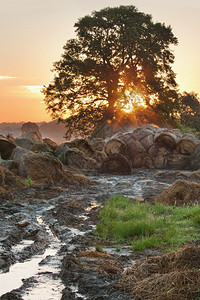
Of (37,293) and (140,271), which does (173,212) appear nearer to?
(140,271)

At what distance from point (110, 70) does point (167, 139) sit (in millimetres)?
14203

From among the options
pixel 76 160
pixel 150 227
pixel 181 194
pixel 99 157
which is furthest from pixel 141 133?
pixel 150 227

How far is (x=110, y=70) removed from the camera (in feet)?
119

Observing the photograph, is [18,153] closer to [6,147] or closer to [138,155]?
[6,147]

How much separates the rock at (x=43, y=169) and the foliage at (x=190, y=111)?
3516 cm

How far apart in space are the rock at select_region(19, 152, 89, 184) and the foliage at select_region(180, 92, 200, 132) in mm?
35157

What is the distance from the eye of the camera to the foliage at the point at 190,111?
158 ft

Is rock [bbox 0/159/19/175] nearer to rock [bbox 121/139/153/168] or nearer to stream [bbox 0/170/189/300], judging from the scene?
stream [bbox 0/170/189/300]

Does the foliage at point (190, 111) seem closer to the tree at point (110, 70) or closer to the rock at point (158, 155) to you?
the tree at point (110, 70)

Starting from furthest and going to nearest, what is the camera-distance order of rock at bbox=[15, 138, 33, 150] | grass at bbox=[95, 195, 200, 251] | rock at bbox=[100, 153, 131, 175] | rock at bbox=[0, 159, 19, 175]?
rock at bbox=[15, 138, 33, 150], rock at bbox=[100, 153, 131, 175], rock at bbox=[0, 159, 19, 175], grass at bbox=[95, 195, 200, 251]

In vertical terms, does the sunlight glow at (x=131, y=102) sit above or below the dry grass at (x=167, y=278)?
above

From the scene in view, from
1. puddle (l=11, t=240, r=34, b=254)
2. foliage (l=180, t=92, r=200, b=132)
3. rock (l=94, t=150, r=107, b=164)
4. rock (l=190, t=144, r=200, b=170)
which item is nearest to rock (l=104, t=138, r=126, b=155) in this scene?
rock (l=94, t=150, r=107, b=164)

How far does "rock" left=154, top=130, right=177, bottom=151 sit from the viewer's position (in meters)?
23.8

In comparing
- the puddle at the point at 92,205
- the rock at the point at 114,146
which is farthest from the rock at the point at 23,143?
the puddle at the point at 92,205
